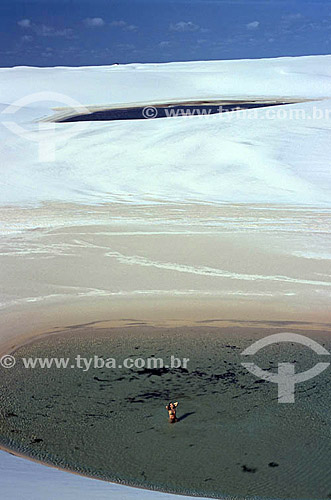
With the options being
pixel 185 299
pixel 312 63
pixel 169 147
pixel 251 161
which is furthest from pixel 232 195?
pixel 312 63

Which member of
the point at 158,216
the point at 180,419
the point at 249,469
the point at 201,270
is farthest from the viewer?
the point at 158,216

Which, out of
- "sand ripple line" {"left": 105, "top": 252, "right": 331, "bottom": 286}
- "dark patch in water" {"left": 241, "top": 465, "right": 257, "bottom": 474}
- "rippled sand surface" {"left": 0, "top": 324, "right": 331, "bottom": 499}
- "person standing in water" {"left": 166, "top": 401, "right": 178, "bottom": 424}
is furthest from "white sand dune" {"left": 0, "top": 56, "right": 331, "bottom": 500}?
"person standing in water" {"left": 166, "top": 401, "right": 178, "bottom": 424}

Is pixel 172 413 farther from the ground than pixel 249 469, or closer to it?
farther from the ground

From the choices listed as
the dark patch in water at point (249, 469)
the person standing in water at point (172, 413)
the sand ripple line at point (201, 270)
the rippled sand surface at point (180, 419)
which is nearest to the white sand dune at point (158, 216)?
the sand ripple line at point (201, 270)

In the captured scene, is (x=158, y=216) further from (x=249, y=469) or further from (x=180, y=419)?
(x=249, y=469)

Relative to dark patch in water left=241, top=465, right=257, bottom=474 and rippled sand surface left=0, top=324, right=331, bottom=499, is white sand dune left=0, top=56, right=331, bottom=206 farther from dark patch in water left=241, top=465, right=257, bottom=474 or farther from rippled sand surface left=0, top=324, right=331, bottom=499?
dark patch in water left=241, top=465, right=257, bottom=474

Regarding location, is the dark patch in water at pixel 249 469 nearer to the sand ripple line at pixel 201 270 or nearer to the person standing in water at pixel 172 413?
the person standing in water at pixel 172 413

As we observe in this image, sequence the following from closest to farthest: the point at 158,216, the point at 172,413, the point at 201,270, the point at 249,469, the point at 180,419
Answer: the point at 249,469, the point at 172,413, the point at 180,419, the point at 201,270, the point at 158,216

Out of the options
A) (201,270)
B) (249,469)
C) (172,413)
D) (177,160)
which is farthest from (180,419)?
(177,160)

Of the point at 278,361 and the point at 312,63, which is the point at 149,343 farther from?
the point at 312,63
